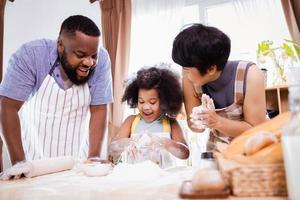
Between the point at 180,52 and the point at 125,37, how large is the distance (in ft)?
6.81

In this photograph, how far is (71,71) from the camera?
1339 millimetres

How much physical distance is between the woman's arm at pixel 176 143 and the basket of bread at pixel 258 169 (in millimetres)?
617

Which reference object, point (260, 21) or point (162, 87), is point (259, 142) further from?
point (260, 21)

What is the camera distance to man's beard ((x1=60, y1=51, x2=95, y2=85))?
1.33 m

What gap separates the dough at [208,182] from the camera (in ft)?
1.68

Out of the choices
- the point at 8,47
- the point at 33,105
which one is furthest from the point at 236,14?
the point at 8,47

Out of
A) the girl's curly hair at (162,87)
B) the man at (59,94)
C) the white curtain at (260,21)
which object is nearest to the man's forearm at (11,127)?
the man at (59,94)

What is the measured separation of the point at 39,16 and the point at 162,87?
2.41m

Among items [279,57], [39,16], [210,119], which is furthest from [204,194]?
[39,16]

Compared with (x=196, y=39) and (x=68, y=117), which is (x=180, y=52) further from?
(x=68, y=117)

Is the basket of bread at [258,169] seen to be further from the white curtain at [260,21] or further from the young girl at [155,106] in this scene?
the white curtain at [260,21]

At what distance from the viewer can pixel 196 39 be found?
103 cm

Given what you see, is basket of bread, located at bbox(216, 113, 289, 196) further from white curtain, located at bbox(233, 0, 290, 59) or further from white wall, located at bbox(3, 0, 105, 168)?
white wall, located at bbox(3, 0, 105, 168)

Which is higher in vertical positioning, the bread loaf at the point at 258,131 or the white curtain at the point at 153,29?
the white curtain at the point at 153,29
